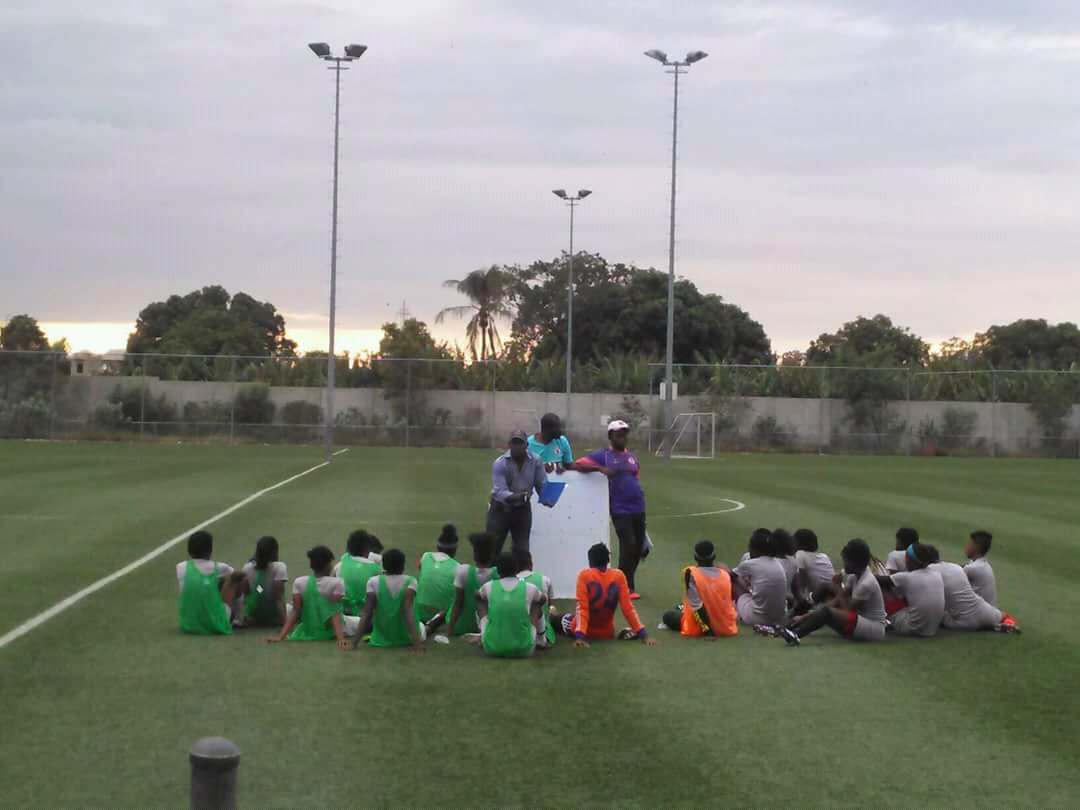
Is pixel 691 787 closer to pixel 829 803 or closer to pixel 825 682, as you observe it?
pixel 829 803

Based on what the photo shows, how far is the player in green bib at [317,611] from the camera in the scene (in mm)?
11227

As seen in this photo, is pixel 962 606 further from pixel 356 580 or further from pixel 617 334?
pixel 617 334

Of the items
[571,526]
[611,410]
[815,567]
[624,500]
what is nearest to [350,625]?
[571,526]

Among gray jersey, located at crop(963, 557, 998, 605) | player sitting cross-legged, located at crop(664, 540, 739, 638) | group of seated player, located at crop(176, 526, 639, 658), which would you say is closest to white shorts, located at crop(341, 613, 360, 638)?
group of seated player, located at crop(176, 526, 639, 658)

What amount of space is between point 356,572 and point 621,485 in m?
3.28

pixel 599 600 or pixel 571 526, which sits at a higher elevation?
pixel 571 526

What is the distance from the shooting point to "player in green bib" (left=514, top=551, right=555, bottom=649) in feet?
35.3

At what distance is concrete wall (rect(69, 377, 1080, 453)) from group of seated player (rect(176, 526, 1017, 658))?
4436 cm

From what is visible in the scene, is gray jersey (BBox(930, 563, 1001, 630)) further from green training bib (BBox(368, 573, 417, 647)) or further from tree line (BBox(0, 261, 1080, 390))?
tree line (BBox(0, 261, 1080, 390))

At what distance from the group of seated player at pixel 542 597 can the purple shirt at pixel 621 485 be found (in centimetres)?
177

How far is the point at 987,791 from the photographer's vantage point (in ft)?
24.1

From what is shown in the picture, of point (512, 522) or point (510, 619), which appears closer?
point (510, 619)

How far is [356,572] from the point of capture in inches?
462

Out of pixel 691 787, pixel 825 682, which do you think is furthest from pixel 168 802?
pixel 825 682
